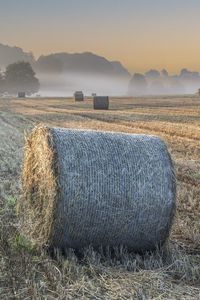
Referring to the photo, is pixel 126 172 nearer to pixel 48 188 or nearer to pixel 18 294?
pixel 48 188

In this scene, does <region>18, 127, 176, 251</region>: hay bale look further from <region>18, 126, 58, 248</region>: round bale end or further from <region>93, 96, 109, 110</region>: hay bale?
<region>93, 96, 109, 110</region>: hay bale

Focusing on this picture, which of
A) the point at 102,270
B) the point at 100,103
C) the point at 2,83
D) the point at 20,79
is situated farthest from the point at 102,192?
the point at 20,79

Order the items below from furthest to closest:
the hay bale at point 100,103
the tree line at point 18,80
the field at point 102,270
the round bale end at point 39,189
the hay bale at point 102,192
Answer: the tree line at point 18,80 → the hay bale at point 100,103 → the round bale end at point 39,189 → the hay bale at point 102,192 → the field at point 102,270

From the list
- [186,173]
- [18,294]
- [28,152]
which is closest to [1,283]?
[18,294]

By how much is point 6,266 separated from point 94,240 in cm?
106

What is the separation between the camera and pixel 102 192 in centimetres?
565

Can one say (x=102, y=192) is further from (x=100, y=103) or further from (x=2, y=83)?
(x=2, y=83)

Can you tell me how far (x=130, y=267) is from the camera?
5523 millimetres

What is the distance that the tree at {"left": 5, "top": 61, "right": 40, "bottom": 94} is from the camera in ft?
400

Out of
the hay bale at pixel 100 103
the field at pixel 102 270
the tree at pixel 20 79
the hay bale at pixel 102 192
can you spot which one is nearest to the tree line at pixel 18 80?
the tree at pixel 20 79

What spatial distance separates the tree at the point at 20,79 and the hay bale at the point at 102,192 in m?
117

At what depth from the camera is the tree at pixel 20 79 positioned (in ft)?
400

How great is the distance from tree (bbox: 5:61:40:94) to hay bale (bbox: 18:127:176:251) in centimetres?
11690

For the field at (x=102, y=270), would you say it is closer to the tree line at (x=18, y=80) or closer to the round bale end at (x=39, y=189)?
the round bale end at (x=39, y=189)
